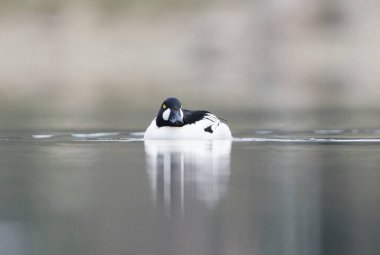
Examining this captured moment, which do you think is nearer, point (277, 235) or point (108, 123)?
point (277, 235)

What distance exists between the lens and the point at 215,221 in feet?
34.1

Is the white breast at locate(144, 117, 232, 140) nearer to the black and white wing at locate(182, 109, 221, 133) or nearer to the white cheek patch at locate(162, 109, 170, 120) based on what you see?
the black and white wing at locate(182, 109, 221, 133)

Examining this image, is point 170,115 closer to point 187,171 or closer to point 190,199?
point 187,171

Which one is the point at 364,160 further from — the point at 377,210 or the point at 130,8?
the point at 130,8

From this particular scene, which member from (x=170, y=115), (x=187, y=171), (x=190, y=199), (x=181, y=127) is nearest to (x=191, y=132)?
(x=181, y=127)

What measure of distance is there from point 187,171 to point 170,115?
534 cm

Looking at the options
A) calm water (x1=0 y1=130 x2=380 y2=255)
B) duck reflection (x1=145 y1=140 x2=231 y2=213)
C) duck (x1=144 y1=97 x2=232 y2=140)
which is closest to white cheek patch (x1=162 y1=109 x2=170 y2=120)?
duck (x1=144 y1=97 x2=232 y2=140)

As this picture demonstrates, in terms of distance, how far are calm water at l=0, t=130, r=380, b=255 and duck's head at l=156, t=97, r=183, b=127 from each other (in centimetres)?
119

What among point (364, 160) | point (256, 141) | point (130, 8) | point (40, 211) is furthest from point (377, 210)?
point (130, 8)

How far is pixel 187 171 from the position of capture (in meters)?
14.2

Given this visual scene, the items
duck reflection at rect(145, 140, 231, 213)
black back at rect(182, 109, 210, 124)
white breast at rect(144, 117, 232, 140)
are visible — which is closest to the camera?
duck reflection at rect(145, 140, 231, 213)

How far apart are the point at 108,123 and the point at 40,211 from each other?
14216 mm

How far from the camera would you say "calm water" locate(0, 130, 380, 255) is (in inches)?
375

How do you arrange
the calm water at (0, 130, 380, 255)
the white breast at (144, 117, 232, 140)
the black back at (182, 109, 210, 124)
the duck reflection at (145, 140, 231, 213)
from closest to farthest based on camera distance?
the calm water at (0, 130, 380, 255)
the duck reflection at (145, 140, 231, 213)
the white breast at (144, 117, 232, 140)
the black back at (182, 109, 210, 124)
